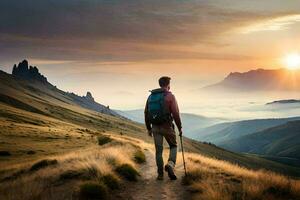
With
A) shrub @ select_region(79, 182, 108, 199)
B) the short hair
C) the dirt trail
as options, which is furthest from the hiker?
shrub @ select_region(79, 182, 108, 199)

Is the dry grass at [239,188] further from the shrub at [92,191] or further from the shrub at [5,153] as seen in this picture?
the shrub at [5,153]

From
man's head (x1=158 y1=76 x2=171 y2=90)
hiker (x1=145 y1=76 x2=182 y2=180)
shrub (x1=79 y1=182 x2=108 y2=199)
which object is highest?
man's head (x1=158 y1=76 x2=171 y2=90)

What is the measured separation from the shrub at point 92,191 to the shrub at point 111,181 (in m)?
1.59

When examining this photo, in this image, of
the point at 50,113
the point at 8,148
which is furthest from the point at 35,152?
the point at 50,113

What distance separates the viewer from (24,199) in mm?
11406

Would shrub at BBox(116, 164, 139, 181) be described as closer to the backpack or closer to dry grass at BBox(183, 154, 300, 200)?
dry grass at BBox(183, 154, 300, 200)

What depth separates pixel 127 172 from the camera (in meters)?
16.2

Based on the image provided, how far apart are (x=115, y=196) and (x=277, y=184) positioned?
558cm

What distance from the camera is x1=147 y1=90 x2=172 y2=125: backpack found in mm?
14961

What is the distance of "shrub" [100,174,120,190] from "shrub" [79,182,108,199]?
1594mm

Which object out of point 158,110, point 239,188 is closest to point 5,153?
point 158,110

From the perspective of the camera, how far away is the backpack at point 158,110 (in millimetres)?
14961

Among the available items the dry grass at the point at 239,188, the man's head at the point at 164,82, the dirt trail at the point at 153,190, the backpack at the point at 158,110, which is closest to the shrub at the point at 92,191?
the dirt trail at the point at 153,190

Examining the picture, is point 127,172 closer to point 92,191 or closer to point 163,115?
point 163,115
